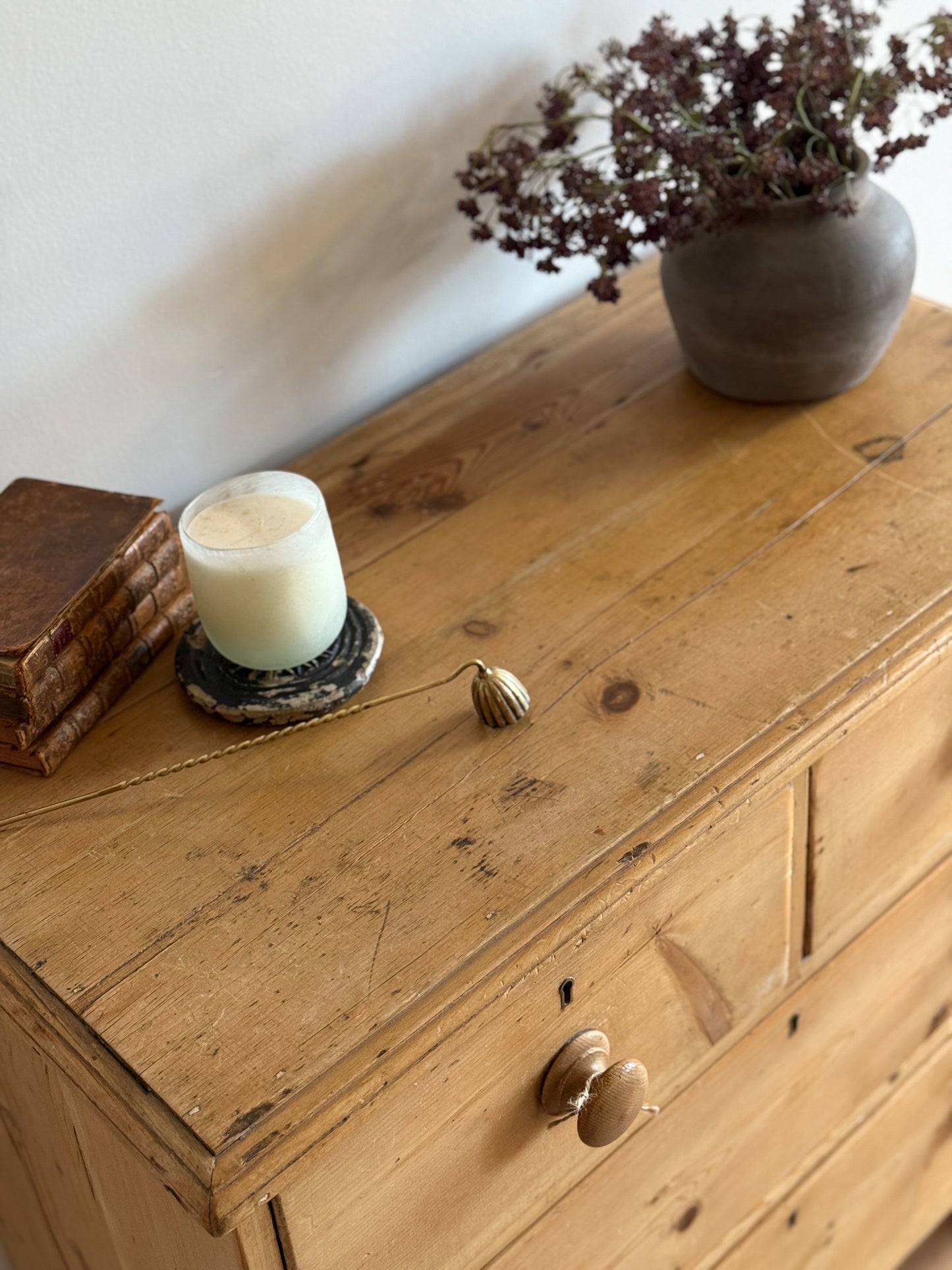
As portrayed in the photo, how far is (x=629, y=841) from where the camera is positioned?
0.72 m

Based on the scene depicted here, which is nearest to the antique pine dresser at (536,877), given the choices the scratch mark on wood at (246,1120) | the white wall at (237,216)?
the scratch mark on wood at (246,1120)

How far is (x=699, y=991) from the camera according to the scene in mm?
833

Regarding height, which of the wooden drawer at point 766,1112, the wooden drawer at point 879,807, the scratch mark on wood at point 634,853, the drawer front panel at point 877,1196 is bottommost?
the drawer front panel at point 877,1196

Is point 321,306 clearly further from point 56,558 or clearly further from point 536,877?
point 536,877

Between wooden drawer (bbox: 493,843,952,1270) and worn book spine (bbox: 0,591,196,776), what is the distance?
1.30 feet

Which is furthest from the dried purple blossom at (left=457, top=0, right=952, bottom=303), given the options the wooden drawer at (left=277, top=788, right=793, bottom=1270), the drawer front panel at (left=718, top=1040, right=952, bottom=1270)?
the drawer front panel at (left=718, top=1040, right=952, bottom=1270)

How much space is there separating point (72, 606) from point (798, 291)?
1.93 ft

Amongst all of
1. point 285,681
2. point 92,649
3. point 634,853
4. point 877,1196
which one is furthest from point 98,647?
point 877,1196

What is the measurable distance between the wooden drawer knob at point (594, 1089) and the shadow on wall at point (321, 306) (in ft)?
1.97

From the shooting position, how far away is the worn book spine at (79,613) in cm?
77

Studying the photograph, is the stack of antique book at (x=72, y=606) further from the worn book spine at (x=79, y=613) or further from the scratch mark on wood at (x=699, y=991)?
the scratch mark on wood at (x=699, y=991)

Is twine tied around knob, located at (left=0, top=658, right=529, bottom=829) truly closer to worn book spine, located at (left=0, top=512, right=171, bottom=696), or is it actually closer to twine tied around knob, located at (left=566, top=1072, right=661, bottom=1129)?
A: worn book spine, located at (left=0, top=512, right=171, bottom=696)

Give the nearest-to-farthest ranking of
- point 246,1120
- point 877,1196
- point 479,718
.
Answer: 1. point 246,1120
2. point 479,718
3. point 877,1196

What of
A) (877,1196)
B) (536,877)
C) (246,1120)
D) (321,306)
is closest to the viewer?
(246,1120)
